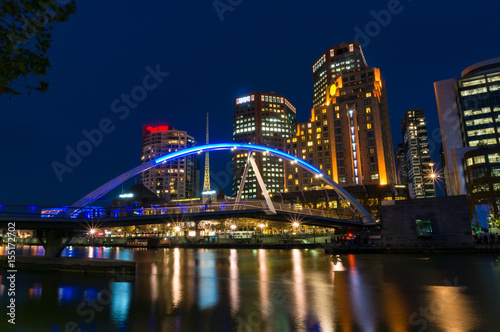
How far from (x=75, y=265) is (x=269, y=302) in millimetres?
20897

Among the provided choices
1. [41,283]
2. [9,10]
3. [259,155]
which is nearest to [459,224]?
[41,283]

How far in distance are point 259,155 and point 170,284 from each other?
16658cm

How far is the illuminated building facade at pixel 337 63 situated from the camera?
560ft

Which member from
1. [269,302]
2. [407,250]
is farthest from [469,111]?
[269,302]

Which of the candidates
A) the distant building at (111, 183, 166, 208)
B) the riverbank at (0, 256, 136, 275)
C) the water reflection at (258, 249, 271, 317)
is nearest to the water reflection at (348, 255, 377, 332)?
the water reflection at (258, 249, 271, 317)

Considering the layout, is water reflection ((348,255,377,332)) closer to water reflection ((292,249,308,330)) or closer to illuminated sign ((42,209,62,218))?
water reflection ((292,249,308,330))

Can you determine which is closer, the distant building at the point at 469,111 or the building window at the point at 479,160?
the building window at the point at 479,160

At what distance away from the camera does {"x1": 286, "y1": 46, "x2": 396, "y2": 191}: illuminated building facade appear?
400 ft

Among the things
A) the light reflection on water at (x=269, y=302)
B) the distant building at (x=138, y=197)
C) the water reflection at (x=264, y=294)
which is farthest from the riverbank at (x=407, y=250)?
the distant building at (x=138, y=197)

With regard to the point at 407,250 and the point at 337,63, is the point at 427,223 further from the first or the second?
the point at 337,63

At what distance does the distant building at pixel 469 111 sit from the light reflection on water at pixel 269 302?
94913 mm

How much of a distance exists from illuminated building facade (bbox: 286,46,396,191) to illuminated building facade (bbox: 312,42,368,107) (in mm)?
31206

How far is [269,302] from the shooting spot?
15992mm

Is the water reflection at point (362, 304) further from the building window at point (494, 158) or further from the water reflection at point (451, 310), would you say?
the building window at point (494, 158)
